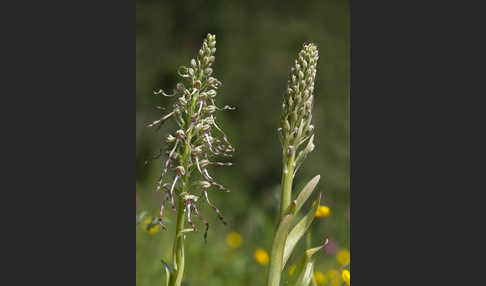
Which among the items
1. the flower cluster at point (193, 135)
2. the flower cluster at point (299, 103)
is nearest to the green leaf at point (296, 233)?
the flower cluster at point (299, 103)

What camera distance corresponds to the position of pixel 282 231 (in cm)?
314

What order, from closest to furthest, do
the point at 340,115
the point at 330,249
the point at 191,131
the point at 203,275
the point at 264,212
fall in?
the point at 191,131, the point at 203,275, the point at 330,249, the point at 264,212, the point at 340,115

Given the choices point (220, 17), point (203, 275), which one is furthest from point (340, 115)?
point (203, 275)

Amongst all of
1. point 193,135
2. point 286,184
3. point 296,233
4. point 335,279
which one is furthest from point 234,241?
point 193,135

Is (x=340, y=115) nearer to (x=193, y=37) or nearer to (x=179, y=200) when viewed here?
(x=193, y=37)

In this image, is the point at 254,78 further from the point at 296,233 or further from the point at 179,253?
the point at 179,253

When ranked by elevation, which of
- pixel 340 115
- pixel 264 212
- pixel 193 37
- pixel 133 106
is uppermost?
pixel 193 37

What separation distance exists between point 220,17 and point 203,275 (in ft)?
14.9

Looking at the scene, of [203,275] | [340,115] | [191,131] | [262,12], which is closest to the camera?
[191,131]

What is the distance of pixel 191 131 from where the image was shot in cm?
308

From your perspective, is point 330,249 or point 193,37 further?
point 193,37

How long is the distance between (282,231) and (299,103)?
0.76 m

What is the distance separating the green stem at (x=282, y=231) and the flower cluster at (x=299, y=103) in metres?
0.07

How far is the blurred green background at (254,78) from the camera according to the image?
721 cm
